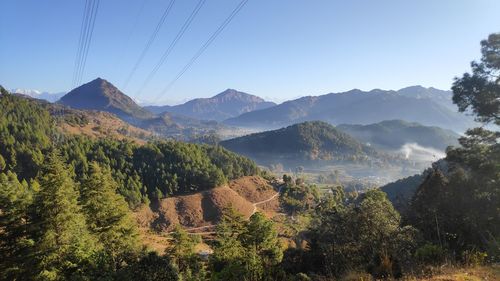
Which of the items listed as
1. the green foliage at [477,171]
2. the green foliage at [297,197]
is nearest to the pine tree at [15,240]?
the green foliage at [477,171]

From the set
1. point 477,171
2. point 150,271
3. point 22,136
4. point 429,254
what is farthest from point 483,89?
point 22,136

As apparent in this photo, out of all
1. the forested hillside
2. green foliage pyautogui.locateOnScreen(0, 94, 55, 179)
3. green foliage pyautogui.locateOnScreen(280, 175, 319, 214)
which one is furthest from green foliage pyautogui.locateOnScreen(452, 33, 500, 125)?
green foliage pyautogui.locateOnScreen(0, 94, 55, 179)

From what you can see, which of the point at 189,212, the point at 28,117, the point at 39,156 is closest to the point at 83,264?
the point at 189,212

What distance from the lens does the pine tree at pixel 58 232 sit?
2258 cm

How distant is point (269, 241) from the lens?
120 ft

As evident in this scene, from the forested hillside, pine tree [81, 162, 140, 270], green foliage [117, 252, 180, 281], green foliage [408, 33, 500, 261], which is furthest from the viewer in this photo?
the forested hillside

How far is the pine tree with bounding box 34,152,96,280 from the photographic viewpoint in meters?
22.6

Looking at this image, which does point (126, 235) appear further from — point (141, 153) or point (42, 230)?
point (141, 153)

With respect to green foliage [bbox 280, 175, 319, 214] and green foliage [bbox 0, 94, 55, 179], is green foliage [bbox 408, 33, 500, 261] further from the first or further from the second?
green foliage [bbox 0, 94, 55, 179]

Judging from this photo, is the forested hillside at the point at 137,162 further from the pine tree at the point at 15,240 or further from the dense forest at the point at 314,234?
the pine tree at the point at 15,240

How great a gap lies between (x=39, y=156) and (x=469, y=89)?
359 ft

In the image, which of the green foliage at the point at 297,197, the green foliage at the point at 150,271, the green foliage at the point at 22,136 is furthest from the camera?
the green foliage at the point at 297,197

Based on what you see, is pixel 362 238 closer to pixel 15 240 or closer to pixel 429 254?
pixel 429 254

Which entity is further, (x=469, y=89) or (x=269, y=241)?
(x=269, y=241)
